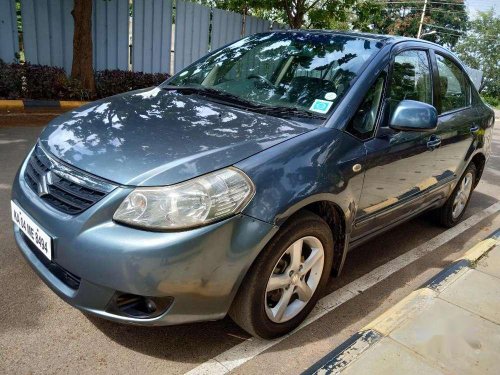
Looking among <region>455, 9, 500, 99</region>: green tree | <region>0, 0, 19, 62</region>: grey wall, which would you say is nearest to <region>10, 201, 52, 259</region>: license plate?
<region>0, 0, 19, 62</region>: grey wall

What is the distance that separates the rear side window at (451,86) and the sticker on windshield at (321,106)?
1432 millimetres

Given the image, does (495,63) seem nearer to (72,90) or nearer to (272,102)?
(72,90)

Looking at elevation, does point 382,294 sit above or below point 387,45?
below

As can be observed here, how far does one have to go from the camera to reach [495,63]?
122 ft

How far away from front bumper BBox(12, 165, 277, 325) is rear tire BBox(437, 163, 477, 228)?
9.30 feet

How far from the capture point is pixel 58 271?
216 cm

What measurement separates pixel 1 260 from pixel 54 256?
47.2 inches

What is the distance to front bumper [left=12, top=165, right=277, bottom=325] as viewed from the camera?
73.3 inches

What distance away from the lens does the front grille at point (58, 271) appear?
2.06m

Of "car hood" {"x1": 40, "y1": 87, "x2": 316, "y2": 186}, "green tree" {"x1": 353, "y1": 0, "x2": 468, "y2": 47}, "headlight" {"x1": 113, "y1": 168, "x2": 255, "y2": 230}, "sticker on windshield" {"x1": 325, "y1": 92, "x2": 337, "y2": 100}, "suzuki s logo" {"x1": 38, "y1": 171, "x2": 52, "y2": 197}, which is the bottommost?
"suzuki s logo" {"x1": 38, "y1": 171, "x2": 52, "y2": 197}

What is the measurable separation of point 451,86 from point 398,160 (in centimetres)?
141

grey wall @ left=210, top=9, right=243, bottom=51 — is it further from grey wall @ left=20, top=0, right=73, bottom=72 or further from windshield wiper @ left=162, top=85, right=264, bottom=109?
windshield wiper @ left=162, top=85, right=264, bottom=109

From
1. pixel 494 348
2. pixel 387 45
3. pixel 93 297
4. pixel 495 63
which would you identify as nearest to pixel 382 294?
pixel 494 348

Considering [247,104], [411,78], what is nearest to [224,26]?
[411,78]
